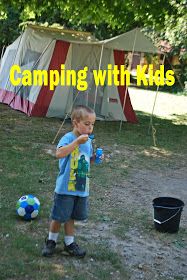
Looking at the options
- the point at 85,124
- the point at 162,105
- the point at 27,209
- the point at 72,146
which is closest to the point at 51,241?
the point at 27,209

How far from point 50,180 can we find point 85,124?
2880mm

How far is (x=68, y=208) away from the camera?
3.74m

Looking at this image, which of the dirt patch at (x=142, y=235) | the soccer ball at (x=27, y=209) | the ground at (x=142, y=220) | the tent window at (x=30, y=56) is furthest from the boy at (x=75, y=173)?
the tent window at (x=30, y=56)

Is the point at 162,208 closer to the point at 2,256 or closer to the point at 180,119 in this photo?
the point at 2,256

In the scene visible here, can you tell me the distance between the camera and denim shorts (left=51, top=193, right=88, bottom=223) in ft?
12.2

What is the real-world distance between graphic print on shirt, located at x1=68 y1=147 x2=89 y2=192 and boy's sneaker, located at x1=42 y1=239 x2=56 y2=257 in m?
0.55

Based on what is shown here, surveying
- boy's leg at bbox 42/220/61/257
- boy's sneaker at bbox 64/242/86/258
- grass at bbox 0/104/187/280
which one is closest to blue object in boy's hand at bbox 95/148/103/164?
boy's leg at bbox 42/220/61/257

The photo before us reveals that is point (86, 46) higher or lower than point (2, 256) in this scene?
higher

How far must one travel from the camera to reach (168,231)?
15.6ft

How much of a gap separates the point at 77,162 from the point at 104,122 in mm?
8276

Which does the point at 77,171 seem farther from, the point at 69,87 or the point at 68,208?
the point at 69,87

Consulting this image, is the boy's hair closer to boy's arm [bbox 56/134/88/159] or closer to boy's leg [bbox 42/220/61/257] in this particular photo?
boy's arm [bbox 56/134/88/159]

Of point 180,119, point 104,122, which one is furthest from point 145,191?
point 180,119

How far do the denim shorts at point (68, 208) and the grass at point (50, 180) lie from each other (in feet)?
1.30
